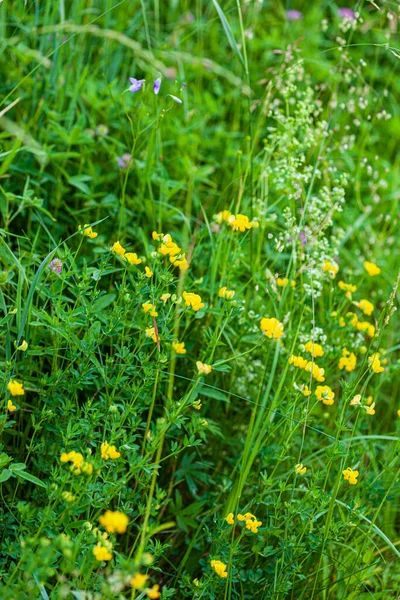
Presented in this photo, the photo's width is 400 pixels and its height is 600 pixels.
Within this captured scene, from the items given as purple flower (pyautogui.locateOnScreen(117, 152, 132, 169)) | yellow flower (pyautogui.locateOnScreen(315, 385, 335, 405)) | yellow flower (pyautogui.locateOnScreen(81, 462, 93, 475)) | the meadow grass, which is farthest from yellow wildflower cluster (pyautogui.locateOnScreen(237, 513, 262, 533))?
purple flower (pyautogui.locateOnScreen(117, 152, 132, 169))

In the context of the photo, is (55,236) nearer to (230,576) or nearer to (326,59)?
(230,576)

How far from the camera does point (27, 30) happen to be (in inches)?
98.3

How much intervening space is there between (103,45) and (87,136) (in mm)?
603

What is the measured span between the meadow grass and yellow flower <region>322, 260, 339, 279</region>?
0.5 inches

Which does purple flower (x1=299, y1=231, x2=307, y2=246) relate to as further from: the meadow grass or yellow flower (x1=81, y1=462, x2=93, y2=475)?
Result: yellow flower (x1=81, y1=462, x2=93, y2=475)

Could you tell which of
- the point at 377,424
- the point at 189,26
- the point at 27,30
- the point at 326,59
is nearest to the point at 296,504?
the point at 377,424

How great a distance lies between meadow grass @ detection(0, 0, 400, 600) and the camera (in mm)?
1510

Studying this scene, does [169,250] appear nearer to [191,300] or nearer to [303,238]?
[191,300]

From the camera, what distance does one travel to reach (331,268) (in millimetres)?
2033

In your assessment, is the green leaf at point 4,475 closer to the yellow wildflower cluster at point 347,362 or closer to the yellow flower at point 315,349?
the yellow flower at point 315,349

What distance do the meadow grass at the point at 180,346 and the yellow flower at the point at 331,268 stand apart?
0.5 inches

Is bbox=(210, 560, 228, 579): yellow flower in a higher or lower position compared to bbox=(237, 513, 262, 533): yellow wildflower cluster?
lower

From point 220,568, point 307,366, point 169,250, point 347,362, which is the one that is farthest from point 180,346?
point 347,362

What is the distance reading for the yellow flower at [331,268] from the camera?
1.97 m
